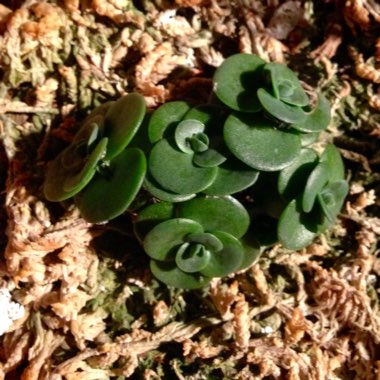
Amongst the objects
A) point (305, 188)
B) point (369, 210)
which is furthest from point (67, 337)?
point (369, 210)

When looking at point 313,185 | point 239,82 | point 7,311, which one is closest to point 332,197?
point 313,185

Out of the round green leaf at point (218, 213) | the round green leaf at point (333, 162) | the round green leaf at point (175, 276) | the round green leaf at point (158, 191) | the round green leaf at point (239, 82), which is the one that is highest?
A: the round green leaf at point (239, 82)

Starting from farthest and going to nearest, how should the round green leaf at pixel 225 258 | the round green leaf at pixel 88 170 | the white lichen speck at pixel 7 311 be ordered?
the white lichen speck at pixel 7 311
the round green leaf at pixel 225 258
the round green leaf at pixel 88 170

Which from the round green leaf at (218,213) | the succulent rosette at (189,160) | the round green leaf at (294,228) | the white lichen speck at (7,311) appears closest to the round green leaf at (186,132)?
the succulent rosette at (189,160)

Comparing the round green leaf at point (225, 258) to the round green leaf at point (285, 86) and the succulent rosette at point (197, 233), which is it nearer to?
the succulent rosette at point (197, 233)

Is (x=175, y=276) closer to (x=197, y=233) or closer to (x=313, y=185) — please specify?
(x=197, y=233)

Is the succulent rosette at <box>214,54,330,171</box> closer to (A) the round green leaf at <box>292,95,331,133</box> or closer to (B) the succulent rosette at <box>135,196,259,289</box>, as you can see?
(A) the round green leaf at <box>292,95,331,133</box>
